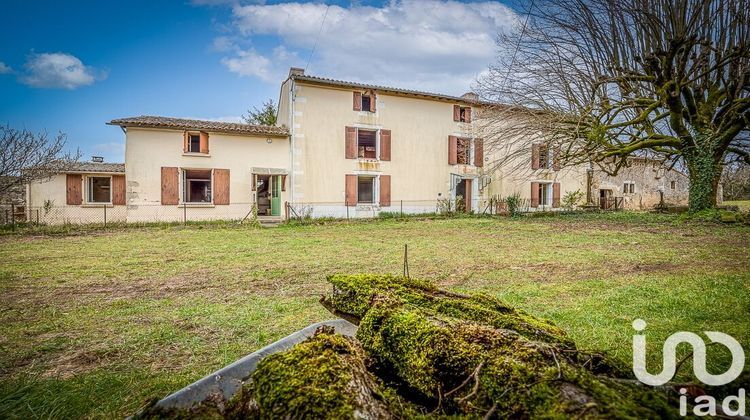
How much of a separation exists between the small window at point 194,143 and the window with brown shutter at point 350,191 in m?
7.37

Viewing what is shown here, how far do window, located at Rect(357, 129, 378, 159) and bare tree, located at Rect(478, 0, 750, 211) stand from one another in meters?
7.21

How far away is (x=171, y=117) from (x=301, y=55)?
7.34 meters

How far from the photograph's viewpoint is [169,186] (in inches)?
607

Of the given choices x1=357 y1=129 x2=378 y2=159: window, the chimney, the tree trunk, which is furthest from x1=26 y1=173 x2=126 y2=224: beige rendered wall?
the tree trunk

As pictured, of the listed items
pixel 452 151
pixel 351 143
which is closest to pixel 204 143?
pixel 351 143

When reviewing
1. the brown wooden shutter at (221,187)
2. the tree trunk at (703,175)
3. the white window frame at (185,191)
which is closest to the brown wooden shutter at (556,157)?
the tree trunk at (703,175)

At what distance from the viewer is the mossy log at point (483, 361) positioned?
0.67 metres

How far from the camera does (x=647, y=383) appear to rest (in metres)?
0.80

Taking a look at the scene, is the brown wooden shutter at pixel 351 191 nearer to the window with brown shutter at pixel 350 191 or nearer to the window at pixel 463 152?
the window with brown shutter at pixel 350 191

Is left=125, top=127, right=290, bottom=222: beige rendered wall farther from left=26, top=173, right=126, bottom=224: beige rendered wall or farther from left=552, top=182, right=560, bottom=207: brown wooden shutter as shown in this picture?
left=552, top=182, right=560, bottom=207: brown wooden shutter

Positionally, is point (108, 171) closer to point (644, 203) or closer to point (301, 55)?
point (301, 55)

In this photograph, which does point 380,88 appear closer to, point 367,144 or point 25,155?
point 367,144

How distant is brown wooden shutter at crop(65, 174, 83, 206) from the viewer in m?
15.8

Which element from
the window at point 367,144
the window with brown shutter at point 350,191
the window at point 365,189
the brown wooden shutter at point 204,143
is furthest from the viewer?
the window at point 365,189
